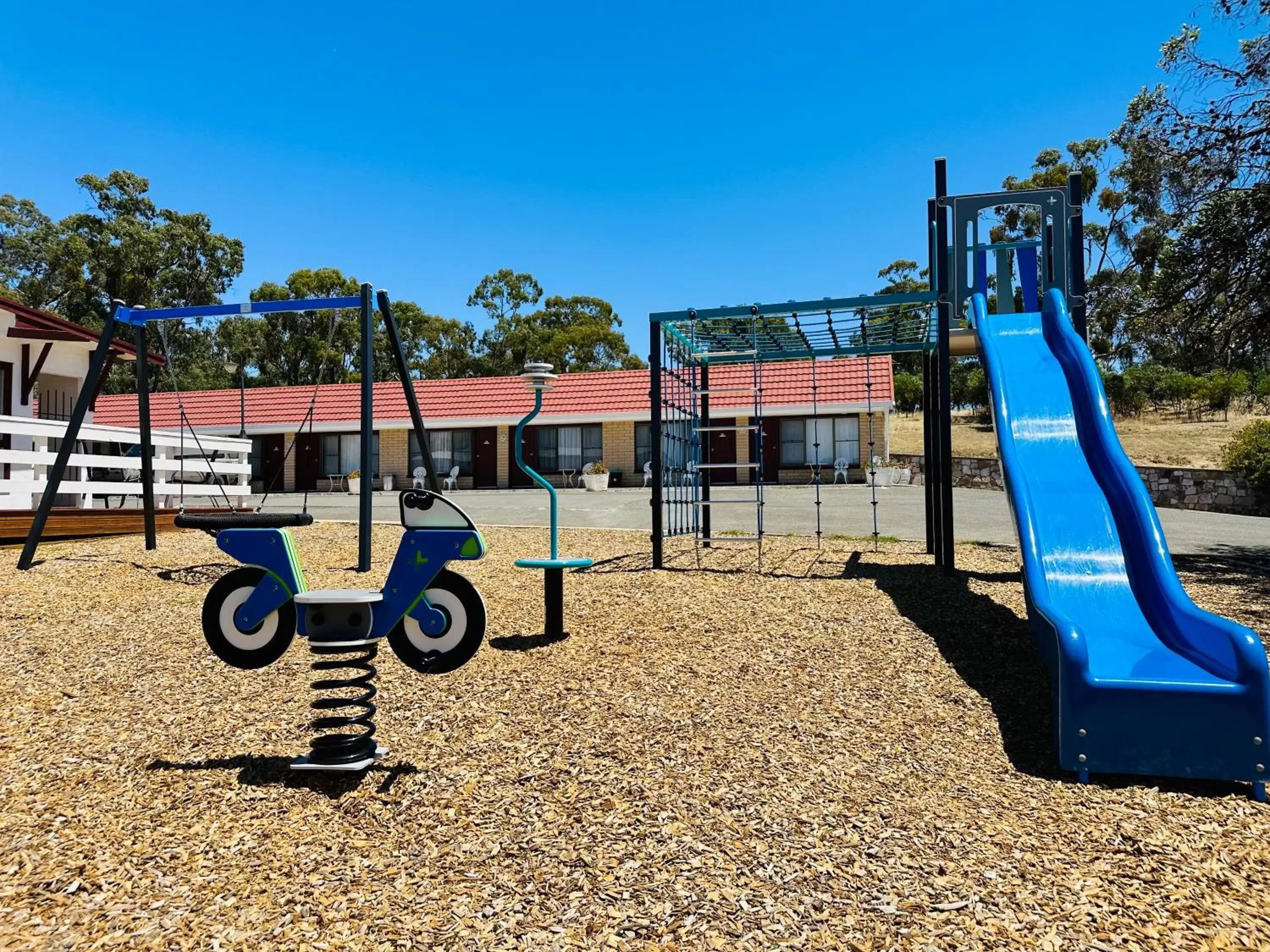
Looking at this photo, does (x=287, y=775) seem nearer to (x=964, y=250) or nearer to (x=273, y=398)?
(x=964, y=250)

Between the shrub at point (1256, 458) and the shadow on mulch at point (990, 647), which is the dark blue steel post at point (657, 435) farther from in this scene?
the shrub at point (1256, 458)

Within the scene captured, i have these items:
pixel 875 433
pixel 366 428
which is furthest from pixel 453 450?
pixel 366 428

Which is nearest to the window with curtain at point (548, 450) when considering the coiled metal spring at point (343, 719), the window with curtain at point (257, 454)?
the window with curtain at point (257, 454)

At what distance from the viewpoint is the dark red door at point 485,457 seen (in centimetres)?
3062

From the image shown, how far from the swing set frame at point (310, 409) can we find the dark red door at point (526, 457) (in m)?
20.3

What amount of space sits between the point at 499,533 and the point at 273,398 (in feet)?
84.1

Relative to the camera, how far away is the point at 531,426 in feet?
99.0

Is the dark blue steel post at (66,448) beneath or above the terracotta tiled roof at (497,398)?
beneath

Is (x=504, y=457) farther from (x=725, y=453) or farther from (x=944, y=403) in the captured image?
(x=944, y=403)

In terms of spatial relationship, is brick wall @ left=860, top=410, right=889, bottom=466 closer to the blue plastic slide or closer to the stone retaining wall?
the stone retaining wall

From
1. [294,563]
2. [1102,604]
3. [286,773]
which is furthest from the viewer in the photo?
[1102,604]

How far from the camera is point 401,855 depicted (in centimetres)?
299

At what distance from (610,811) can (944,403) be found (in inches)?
251

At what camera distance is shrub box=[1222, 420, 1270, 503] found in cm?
1786
